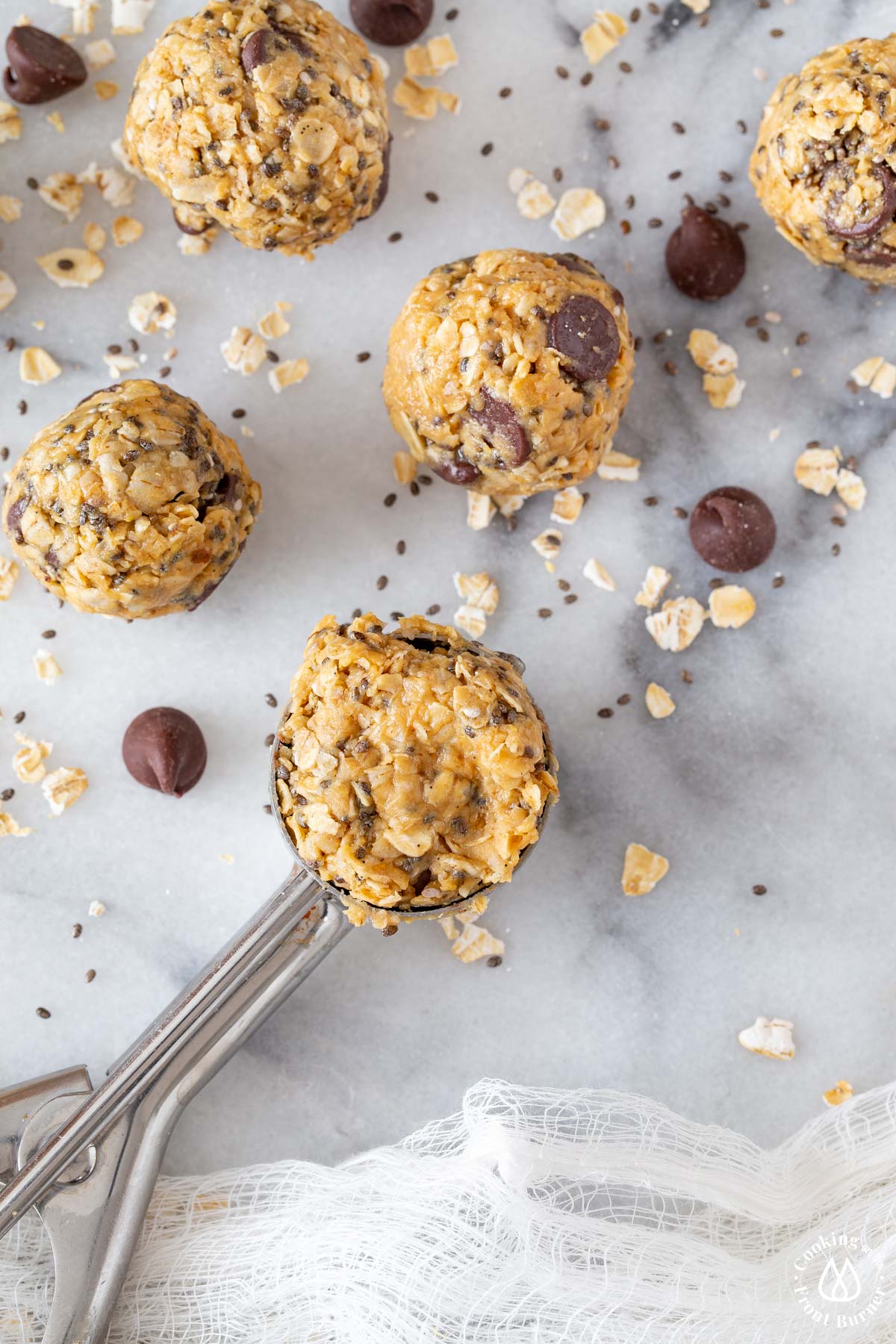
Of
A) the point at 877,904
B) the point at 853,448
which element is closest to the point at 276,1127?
the point at 877,904

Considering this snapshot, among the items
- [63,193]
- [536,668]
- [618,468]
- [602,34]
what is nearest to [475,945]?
[536,668]

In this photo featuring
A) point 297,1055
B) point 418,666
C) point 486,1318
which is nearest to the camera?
point 418,666

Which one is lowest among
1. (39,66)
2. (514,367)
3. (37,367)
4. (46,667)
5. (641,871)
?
(46,667)

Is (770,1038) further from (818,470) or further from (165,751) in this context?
(165,751)

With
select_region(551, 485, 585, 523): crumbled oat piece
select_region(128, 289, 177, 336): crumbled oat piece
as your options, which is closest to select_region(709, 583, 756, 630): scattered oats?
select_region(551, 485, 585, 523): crumbled oat piece

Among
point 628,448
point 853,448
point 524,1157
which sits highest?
point 853,448

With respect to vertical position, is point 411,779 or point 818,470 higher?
point 818,470

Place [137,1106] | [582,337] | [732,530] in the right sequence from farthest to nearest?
[732,530]
[137,1106]
[582,337]

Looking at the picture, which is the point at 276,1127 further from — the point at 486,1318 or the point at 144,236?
the point at 144,236
